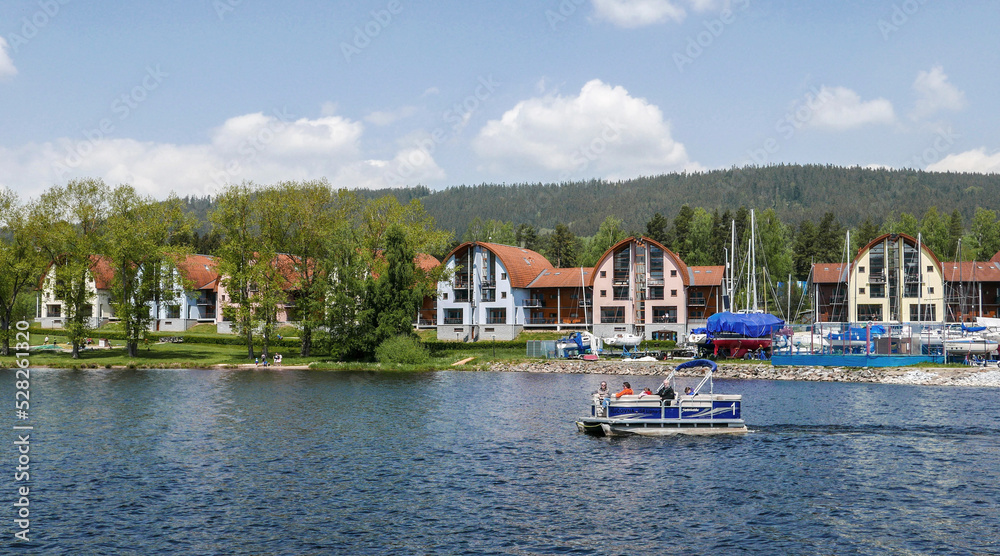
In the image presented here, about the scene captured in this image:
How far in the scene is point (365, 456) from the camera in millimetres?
38594

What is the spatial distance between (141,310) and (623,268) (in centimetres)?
6512

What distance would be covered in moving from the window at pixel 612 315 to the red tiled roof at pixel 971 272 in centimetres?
4908

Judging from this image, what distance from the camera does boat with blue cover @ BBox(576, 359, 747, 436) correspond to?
44906 mm

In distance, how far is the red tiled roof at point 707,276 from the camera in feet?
381

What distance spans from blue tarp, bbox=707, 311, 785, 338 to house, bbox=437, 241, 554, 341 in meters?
35.6

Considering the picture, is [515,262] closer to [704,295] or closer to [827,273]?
[704,295]

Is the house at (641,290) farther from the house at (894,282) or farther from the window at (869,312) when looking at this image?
the window at (869,312)

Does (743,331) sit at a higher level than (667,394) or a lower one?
higher

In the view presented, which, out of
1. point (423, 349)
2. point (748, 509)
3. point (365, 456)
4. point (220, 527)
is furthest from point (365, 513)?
point (423, 349)

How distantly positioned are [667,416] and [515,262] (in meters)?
77.9

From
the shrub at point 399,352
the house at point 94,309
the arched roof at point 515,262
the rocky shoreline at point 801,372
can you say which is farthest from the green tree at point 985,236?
the house at point 94,309

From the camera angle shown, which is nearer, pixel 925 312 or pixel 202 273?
pixel 925 312

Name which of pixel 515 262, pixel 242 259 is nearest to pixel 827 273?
pixel 515 262

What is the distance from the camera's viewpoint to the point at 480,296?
4678 inches
